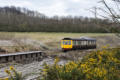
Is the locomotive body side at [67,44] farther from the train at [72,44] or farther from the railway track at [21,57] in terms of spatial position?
the railway track at [21,57]

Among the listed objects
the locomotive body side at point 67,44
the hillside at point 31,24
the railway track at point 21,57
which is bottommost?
the railway track at point 21,57

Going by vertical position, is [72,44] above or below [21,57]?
above

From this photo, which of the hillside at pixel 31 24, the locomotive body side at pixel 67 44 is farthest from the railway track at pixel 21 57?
the hillside at pixel 31 24

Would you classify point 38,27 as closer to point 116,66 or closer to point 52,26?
point 52,26

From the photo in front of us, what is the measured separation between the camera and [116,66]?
6672 millimetres

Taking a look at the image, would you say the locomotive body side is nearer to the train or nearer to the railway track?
the train

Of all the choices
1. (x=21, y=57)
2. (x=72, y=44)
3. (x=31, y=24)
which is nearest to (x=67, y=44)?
(x=72, y=44)

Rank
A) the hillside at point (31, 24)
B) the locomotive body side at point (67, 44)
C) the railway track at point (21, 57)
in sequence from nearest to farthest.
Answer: the railway track at point (21, 57)
the locomotive body side at point (67, 44)
the hillside at point (31, 24)

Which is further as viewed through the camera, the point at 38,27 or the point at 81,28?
the point at 81,28

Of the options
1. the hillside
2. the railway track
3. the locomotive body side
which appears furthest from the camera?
the hillside

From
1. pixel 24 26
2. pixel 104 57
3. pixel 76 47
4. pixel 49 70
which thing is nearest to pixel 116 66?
pixel 104 57

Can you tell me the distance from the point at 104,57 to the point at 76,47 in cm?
1303

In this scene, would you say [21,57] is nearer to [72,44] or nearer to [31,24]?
[72,44]

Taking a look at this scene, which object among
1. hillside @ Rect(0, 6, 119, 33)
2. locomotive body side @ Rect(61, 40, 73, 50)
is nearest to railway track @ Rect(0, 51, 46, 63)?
locomotive body side @ Rect(61, 40, 73, 50)
